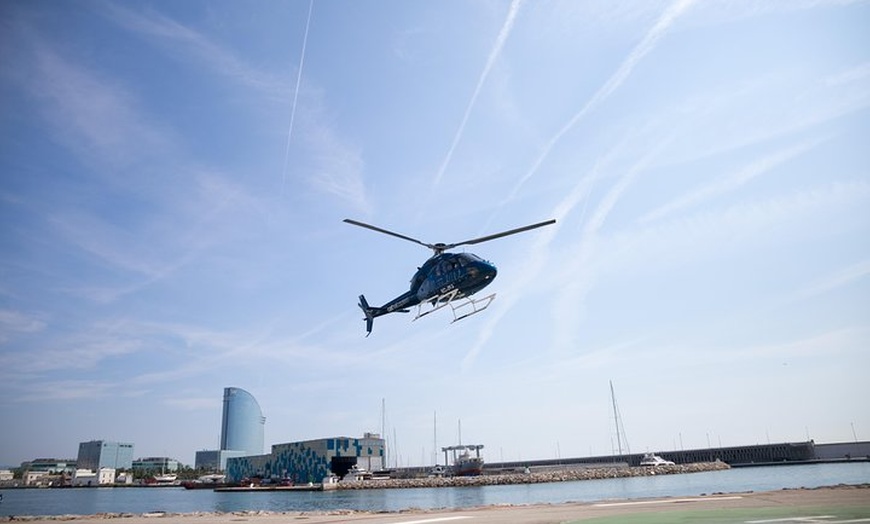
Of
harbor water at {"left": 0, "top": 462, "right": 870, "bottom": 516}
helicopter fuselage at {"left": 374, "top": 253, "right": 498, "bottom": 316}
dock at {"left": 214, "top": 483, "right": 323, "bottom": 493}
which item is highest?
helicopter fuselage at {"left": 374, "top": 253, "right": 498, "bottom": 316}

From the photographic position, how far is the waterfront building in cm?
11800

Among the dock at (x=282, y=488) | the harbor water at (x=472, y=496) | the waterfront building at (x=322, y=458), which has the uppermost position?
the waterfront building at (x=322, y=458)

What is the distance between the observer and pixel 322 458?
118m

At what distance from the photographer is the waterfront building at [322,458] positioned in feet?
387

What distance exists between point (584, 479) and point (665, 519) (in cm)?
11492

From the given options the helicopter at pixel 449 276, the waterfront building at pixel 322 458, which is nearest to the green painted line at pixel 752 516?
the helicopter at pixel 449 276

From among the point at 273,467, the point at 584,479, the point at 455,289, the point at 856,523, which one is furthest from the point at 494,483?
the point at 856,523

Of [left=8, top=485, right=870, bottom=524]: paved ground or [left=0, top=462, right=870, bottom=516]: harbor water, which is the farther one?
[left=0, top=462, right=870, bottom=516]: harbor water

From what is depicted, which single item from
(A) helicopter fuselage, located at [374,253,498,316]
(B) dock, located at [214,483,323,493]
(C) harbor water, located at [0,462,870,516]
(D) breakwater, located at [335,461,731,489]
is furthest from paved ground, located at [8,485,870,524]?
(B) dock, located at [214,483,323,493]

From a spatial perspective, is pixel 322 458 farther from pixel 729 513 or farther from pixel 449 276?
pixel 729 513

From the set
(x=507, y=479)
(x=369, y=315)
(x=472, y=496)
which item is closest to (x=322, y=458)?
(x=507, y=479)

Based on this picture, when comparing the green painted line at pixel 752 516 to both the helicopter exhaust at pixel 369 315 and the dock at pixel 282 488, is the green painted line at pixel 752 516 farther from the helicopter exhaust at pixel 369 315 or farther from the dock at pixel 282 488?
the dock at pixel 282 488

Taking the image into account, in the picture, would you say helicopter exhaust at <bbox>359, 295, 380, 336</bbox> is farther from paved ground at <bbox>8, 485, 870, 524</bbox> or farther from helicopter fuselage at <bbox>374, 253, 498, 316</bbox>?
paved ground at <bbox>8, 485, 870, 524</bbox>

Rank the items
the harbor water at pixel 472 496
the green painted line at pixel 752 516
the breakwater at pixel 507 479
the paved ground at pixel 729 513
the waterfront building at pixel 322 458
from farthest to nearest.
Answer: the waterfront building at pixel 322 458, the breakwater at pixel 507 479, the harbor water at pixel 472 496, the paved ground at pixel 729 513, the green painted line at pixel 752 516
